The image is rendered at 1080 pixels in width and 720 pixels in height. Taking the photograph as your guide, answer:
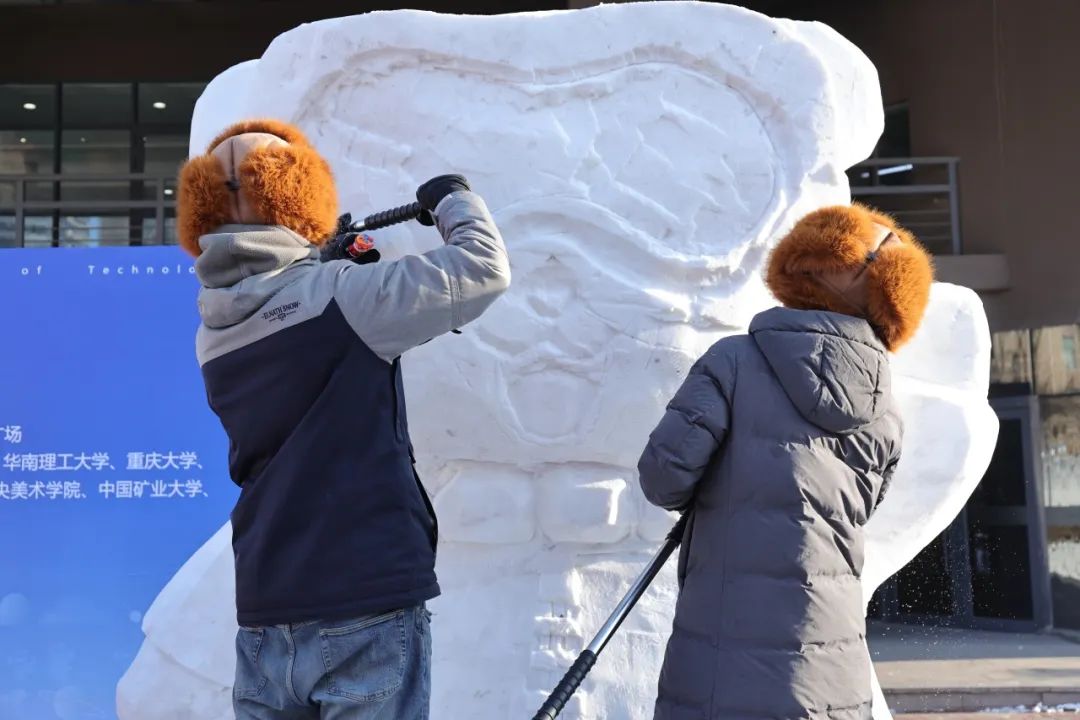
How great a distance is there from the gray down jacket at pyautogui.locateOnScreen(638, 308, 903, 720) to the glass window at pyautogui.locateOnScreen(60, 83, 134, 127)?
9.01m

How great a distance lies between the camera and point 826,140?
2262 mm

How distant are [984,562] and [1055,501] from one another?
0.64 meters

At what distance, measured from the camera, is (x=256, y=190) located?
4.82ft

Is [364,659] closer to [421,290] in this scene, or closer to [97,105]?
[421,290]

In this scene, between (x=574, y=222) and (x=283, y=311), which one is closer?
(x=283, y=311)

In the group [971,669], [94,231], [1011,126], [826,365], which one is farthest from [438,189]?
[94,231]

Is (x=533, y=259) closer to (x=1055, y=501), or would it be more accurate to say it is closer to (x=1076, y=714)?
(x=1076, y=714)

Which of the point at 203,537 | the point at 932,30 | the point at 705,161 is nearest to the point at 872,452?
the point at 705,161

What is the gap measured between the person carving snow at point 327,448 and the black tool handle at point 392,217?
0.12 metres

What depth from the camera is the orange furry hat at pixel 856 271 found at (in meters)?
1.66

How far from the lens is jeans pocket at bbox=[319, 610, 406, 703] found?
1.35 m

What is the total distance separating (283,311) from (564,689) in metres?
0.68

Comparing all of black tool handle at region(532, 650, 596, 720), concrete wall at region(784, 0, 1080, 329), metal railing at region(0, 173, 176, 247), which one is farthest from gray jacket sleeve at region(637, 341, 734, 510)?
metal railing at region(0, 173, 176, 247)

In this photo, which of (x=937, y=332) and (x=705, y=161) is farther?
(x=937, y=332)
